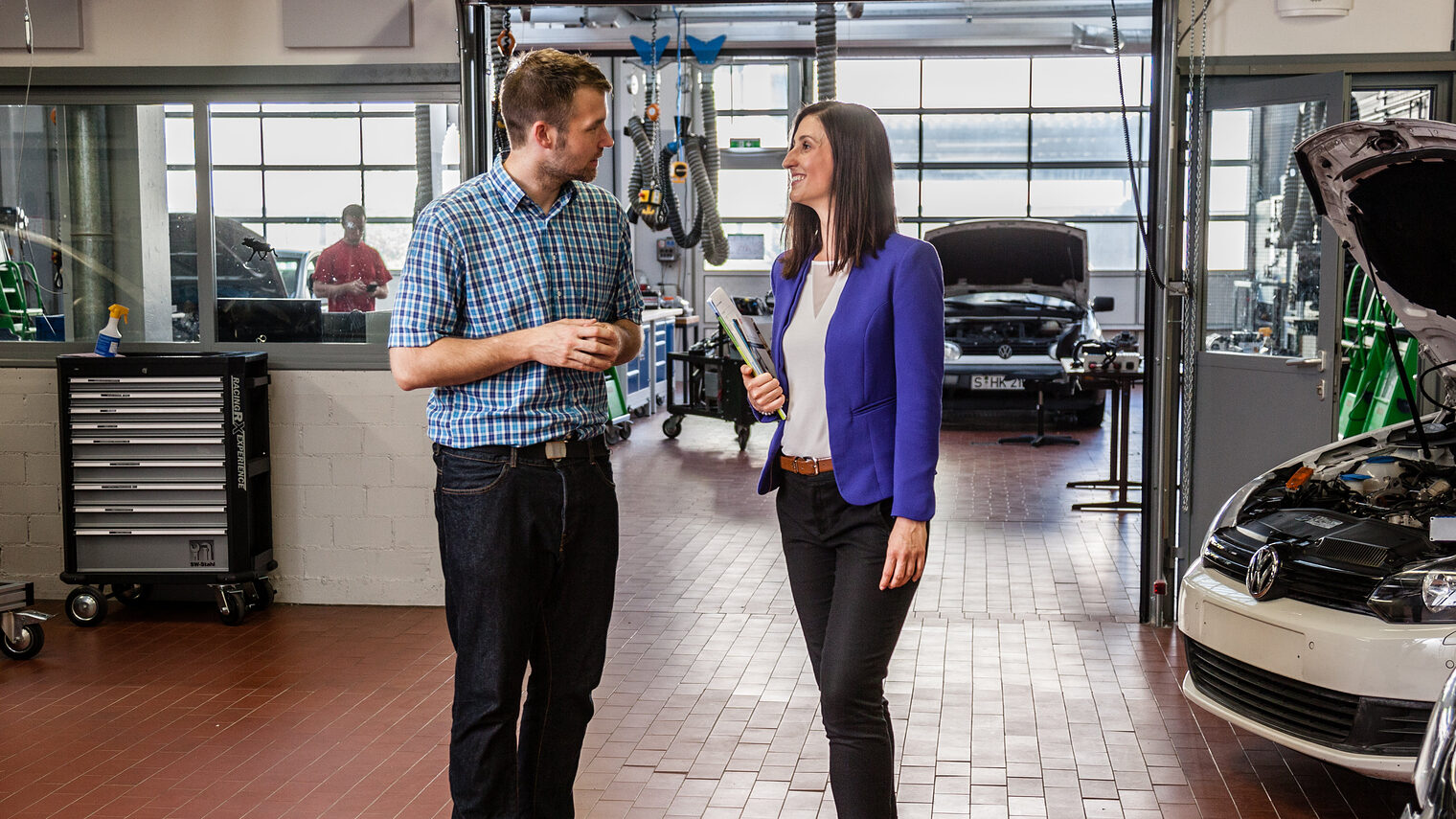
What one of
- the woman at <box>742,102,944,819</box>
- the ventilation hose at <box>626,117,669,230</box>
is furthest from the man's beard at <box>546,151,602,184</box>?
the ventilation hose at <box>626,117,669,230</box>

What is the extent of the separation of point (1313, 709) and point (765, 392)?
189 cm

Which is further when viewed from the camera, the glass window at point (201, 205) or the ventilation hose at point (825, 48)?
the ventilation hose at point (825, 48)

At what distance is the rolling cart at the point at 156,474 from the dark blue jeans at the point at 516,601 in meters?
3.35

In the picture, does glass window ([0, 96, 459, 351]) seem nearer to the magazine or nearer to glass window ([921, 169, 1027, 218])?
the magazine

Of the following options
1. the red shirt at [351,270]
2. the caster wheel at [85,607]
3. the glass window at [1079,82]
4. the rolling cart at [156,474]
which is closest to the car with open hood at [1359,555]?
the red shirt at [351,270]

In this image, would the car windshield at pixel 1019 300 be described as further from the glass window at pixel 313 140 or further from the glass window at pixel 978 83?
the glass window at pixel 313 140

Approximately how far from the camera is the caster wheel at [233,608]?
598cm

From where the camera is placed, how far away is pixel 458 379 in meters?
2.85

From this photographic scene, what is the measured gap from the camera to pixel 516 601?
2.95 m

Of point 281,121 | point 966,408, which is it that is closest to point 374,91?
point 281,121

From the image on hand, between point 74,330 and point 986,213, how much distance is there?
15.5 meters

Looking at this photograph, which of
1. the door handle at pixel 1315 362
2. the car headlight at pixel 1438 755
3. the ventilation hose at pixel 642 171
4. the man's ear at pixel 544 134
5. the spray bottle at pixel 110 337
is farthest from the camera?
the ventilation hose at pixel 642 171

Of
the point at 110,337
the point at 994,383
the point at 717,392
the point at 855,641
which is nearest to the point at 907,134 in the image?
the point at 994,383

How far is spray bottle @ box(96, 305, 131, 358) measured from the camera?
20.0ft
